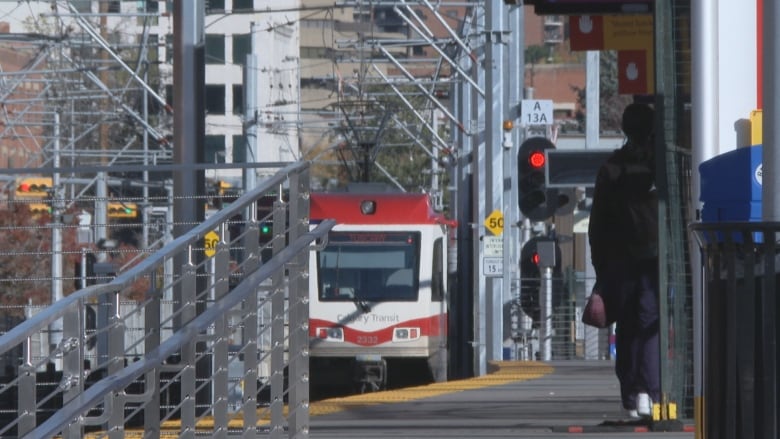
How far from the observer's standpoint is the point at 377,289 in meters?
23.8

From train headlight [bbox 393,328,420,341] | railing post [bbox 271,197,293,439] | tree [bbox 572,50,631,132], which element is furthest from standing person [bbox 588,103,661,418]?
tree [bbox 572,50,631,132]

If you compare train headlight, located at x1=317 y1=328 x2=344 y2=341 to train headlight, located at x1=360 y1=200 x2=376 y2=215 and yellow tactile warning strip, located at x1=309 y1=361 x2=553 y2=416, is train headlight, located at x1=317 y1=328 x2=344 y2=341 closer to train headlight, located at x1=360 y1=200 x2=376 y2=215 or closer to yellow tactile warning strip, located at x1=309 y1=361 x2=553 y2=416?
train headlight, located at x1=360 y1=200 x2=376 y2=215

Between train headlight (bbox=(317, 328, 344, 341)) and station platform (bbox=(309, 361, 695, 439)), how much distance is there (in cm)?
990

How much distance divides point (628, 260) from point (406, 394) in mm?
3809

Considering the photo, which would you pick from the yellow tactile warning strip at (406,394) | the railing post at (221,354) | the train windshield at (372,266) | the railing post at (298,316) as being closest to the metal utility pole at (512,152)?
the train windshield at (372,266)

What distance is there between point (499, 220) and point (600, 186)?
48.1ft

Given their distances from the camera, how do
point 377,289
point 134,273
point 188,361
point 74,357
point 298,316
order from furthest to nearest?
1. point 377,289
2. point 298,316
3. point 188,361
4. point 134,273
5. point 74,357

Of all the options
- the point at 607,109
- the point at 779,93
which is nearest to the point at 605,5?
the point at 779,93

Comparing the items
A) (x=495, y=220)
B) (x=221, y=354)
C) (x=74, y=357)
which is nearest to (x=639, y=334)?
(x=221, y=354)

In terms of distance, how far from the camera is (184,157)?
12070 millimetres

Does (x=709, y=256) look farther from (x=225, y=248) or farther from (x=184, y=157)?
(x=184, y=157)

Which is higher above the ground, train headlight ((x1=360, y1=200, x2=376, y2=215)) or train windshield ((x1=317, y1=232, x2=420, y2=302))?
train headlight ((x1=360, y1=200, x2=376, y2=215))

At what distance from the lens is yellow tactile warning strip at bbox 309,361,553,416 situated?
10672mm

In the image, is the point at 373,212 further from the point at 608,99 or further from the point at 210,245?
the point at 608,99
